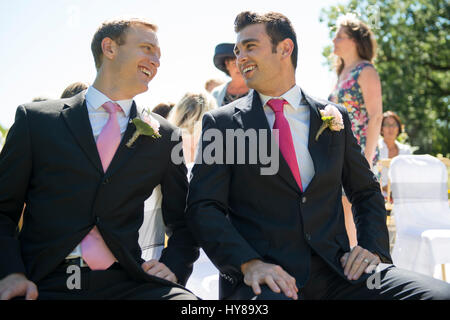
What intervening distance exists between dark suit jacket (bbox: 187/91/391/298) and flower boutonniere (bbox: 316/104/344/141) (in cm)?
4

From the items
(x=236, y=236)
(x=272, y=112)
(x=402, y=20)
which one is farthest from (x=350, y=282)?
(x=402, y=20)

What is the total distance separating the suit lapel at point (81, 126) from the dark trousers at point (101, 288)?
0.57m

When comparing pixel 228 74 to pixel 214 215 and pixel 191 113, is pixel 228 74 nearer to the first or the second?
pixel 191 113

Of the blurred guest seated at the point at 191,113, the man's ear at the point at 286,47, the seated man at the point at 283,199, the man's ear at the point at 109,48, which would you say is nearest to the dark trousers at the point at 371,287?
the seated man at the point at 283,199

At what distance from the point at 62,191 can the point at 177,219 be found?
723 mm

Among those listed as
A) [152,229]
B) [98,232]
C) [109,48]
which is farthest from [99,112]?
[152,229]

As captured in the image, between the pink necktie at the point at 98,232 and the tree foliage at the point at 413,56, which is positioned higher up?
the tree foliage at the point at 413,56

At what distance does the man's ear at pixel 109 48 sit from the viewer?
3078 mm

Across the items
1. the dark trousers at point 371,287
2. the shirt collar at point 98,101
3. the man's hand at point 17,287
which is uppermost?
the shirt collar at point 98,101

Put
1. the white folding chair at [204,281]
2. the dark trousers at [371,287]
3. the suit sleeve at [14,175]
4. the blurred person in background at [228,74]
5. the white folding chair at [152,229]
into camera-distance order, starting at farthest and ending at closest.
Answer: the blurred person in background at [228,74] → the white folding chair at [204,281] → the white folding chair at [152,229] → the suit sleeve at [14,175] → the dark trousers at [371,287]

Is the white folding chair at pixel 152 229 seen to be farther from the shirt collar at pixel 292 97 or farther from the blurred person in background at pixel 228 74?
the blurred person in background at pixel 228 74

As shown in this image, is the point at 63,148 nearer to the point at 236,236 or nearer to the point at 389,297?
the point at 236,236

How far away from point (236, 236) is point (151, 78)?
118 cm

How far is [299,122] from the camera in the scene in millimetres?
3062
